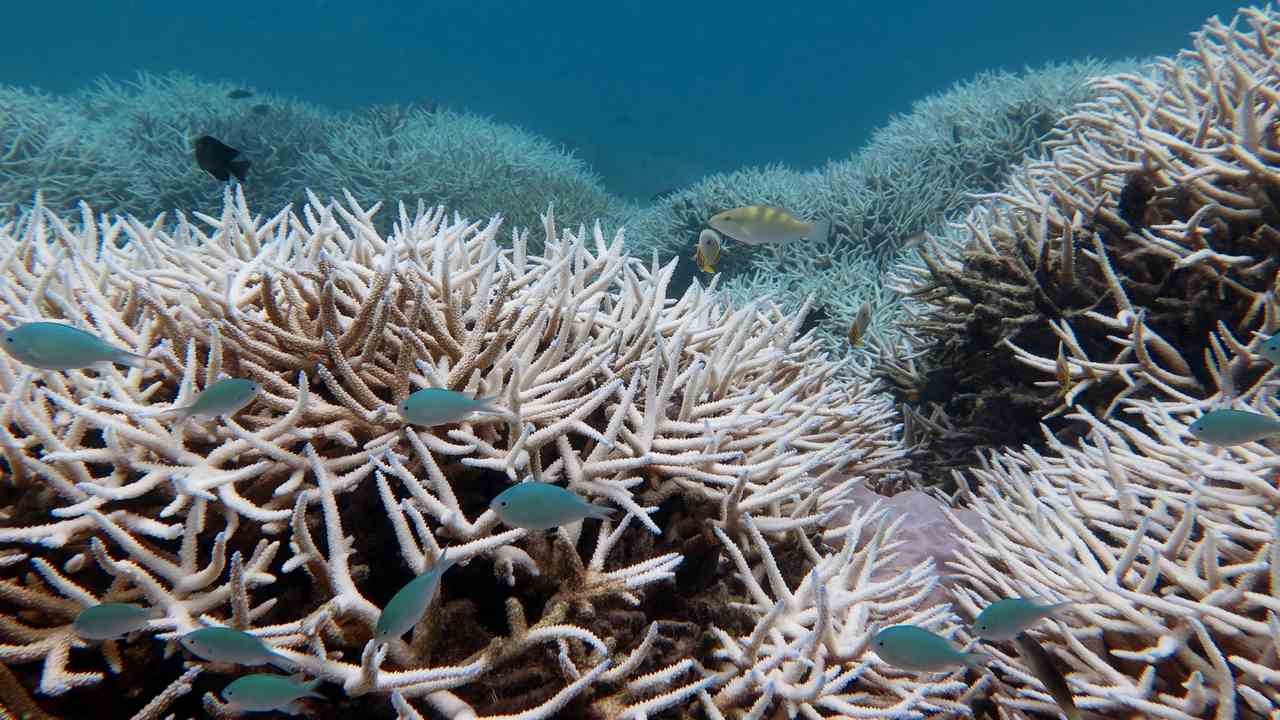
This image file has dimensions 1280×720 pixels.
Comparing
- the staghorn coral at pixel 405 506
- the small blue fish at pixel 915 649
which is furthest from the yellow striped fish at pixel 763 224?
the small blue fish at pixel 915 649

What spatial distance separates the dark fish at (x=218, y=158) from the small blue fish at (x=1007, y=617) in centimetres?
673

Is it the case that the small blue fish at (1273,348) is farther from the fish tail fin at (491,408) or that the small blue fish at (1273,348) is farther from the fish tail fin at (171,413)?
the fish tail fin at (171,413)

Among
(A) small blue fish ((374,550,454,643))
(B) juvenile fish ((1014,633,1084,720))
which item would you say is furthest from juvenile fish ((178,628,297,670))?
(B) juvenile fish ((1014,633,1084,720))

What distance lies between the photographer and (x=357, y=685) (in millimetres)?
1592

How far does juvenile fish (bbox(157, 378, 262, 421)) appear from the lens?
1.76 metres

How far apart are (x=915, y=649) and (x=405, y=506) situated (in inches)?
54.6

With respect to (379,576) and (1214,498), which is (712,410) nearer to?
(379,576)

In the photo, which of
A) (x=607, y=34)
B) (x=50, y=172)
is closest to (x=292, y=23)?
(x=607, y=34)

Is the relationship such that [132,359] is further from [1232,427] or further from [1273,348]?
[1273,348]

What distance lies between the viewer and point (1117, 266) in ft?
12.0

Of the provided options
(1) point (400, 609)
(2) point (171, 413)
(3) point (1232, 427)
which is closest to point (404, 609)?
(1) point (400, 609)

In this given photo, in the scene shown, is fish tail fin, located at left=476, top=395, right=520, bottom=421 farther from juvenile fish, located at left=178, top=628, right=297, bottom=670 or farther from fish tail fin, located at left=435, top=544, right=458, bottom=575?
juvenile fish, located at left=178, top=628, right=297, bottom=670

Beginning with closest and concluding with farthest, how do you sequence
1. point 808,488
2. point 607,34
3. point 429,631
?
point 429,631, point 808,488, point 607,34

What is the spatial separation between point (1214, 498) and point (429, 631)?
244 centimetres
